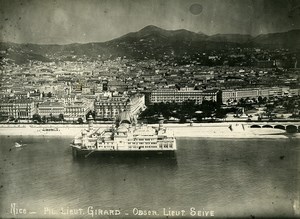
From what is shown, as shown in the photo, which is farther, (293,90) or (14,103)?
(14,103)

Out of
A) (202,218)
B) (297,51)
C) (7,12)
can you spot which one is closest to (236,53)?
(297,51)

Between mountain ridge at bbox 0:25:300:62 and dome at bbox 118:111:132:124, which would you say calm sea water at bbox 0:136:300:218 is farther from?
mountain ridge at bbox 0:25:300:62

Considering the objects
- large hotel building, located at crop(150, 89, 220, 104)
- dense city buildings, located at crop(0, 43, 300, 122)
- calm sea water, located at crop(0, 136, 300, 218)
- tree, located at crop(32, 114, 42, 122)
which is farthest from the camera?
tree, located at crop(32, 114, 42, 122)

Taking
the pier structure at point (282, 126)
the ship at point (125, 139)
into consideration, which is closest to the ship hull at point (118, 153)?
the ship at point (125, 139)

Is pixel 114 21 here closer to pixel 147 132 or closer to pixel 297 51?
pixel 147 132

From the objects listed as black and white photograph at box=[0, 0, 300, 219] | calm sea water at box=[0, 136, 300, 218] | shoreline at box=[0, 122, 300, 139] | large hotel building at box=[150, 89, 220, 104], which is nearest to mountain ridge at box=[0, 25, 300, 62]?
black and white photograph at box=[0, 0, 300, 219]

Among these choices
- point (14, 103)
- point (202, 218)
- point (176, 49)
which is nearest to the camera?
point (202, 218)
